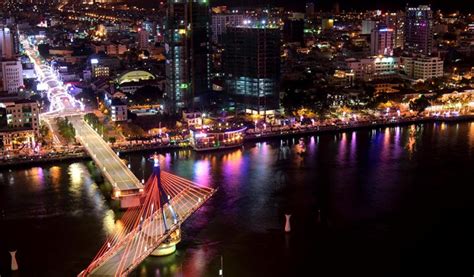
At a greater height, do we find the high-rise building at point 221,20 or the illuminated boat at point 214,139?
the high-rise building at point 221,20

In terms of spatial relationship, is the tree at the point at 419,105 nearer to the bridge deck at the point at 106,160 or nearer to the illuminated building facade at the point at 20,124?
the bridge deck at the point at 106,160

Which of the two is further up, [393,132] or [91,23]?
[91,23]

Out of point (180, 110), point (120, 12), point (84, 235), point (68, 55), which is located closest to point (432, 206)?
point (84, 235)

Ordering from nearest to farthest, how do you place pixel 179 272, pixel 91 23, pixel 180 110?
pixel 179 272, pixel 180 110, pixel 91 23

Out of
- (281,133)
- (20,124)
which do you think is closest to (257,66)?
(281,133)

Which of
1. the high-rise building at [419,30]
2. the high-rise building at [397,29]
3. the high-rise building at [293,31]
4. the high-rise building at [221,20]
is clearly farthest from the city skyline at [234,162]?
the high-rise building at [293,31]

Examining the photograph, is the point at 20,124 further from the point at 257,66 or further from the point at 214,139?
the point at 257,66

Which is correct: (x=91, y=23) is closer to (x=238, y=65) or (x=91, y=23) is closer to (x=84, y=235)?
(x=238, y=65)
